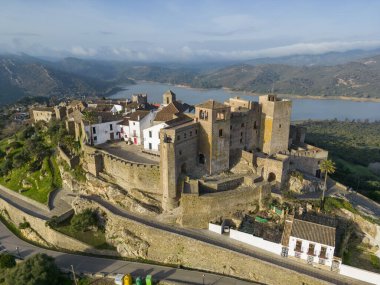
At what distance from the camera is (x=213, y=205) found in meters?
29.3

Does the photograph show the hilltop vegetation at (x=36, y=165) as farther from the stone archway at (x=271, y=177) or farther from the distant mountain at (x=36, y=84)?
the distant mountain at (x=36, y=84)

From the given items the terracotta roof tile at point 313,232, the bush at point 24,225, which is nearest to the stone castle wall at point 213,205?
the terracotta roof tile at point 313,232

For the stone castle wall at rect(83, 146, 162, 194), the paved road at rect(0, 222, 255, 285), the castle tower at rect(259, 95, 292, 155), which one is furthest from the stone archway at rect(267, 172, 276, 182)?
the stone castle wall at rect(83, 146, 162, 194)

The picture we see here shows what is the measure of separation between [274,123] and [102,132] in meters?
22.6

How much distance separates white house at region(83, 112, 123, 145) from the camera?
4000 cm

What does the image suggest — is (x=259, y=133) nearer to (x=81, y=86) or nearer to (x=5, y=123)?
(x=5, y=123)

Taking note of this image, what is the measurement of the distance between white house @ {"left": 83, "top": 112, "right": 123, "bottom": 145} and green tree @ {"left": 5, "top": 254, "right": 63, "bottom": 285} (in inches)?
706

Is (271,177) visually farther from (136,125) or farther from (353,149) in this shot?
(353,149)

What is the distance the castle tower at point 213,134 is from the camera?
3206 cm

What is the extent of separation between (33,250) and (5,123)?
48.7m

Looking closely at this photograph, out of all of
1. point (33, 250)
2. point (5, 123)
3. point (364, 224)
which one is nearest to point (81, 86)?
point (5, 123)

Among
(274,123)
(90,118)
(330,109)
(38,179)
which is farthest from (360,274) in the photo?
(330,109)

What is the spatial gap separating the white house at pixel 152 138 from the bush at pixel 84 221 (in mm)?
10476

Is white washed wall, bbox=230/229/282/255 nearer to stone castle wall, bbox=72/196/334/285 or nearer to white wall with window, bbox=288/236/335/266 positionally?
white wall with window, bbox=288/236/335/266
